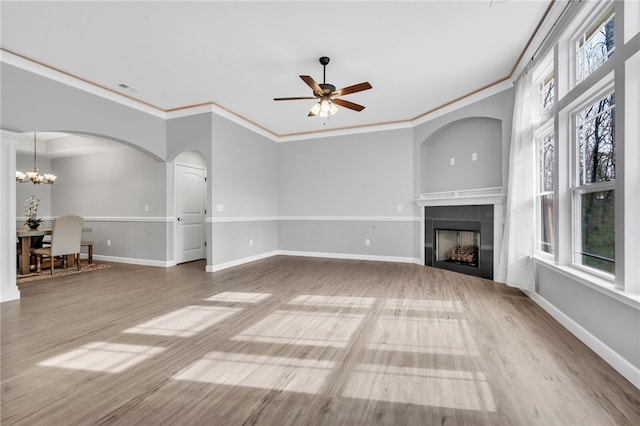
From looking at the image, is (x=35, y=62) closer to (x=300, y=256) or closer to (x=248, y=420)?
(x=248, y=420)

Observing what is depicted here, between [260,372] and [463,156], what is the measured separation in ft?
16.1

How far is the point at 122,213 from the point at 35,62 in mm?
3271

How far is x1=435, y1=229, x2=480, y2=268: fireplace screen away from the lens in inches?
190

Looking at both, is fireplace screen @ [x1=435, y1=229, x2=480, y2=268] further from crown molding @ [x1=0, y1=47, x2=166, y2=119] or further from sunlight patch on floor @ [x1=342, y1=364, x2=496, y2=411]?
crown molding @ [x1=0, y1=47, x2=166, y2=119]

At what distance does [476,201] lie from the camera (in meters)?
4.57

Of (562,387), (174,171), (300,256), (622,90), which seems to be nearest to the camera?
(562,387)

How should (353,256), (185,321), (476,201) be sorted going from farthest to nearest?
(353,256)
(476,201)
(185,321)

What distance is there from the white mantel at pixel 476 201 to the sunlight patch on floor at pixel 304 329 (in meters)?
2.78

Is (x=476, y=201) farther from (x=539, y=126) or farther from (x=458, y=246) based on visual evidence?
(x=539, y=126)

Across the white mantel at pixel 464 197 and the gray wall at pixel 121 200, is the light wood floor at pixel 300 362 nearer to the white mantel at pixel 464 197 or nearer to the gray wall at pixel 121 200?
the white mantel at pixel 464 197

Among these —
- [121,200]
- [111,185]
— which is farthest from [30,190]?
[121,200]

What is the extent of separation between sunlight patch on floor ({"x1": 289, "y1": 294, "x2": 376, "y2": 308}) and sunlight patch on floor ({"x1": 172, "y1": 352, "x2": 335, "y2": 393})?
1231mm

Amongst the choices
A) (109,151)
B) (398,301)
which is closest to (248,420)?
(398,301)

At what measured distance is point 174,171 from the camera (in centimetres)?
568
